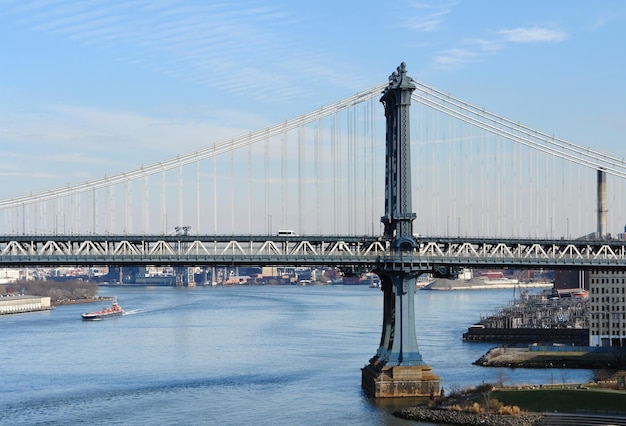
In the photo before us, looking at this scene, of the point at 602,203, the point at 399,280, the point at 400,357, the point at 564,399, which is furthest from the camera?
the point at 602,203

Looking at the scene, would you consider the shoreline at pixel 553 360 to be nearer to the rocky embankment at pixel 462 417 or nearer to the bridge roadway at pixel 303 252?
the bridge roadway at pixel 303 252

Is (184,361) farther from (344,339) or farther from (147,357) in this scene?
(344,339)

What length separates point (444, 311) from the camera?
162 m

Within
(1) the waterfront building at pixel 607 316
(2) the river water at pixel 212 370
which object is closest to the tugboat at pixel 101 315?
(2) the river water at pixel 212 370

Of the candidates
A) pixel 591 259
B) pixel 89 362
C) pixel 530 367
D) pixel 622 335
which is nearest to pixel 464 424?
pixel 591 259

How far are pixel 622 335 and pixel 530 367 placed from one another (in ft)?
48.4

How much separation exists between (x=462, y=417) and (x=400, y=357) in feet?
29.3

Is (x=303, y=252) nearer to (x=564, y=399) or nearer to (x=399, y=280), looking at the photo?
(x=399, y=280)

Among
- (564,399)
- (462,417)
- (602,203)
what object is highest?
(602,203)

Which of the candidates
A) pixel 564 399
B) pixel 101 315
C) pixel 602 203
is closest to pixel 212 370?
pixel 564 399

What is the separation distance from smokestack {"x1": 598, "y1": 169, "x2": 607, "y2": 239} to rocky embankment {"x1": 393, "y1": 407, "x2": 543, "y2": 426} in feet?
69.5

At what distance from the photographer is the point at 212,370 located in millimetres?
73688

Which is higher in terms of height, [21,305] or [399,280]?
[399,280]

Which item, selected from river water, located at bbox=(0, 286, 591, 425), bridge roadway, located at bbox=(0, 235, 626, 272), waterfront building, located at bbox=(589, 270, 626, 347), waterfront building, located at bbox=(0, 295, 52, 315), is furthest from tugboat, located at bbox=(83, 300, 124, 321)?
bridge roadway, located at bbox=(0, 235, 626, 272)
